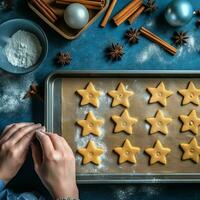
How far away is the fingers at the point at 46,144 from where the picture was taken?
0.93m

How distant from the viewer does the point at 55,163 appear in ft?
3.03

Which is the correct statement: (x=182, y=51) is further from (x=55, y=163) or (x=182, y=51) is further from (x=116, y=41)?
(x=55, y=163)

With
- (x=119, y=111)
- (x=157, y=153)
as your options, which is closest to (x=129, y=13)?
(x=119, y=111)

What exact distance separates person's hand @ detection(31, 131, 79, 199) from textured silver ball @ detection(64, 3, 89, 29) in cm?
26

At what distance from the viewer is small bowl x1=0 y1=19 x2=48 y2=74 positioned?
101 centimetres

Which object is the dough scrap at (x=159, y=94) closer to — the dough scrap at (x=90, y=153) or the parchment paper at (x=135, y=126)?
the parchment paper at (x=135, y=126)

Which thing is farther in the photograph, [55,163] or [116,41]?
[116,41]

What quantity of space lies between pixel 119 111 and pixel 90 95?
0.08 meters

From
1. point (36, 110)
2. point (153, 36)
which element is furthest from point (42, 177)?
point (153, 36)

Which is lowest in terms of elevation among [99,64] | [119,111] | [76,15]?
[119,111]

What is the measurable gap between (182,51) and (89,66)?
232mm

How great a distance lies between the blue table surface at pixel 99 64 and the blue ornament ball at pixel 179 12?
0.13 feet

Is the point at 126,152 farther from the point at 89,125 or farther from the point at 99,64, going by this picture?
the point at 99,64

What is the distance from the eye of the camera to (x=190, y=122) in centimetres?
105
